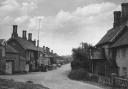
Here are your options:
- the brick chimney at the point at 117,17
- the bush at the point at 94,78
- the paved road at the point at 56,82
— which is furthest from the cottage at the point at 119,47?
the paved road at the point at 56,82

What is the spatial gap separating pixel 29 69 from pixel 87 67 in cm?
2012

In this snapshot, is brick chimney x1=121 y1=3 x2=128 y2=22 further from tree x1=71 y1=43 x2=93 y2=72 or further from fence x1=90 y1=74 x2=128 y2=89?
fence x1=90 y1=74 x2=128 y2=89

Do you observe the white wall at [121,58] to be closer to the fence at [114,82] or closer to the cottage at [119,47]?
the cottage at [119,47]

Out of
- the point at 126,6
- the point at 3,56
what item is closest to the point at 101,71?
the point at 126,6

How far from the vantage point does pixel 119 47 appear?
3228 cm

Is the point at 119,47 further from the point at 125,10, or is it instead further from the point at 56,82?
the point at 56,82

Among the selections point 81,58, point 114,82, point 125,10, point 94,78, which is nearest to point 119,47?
point 94,78

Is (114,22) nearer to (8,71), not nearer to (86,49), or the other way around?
(86,49)

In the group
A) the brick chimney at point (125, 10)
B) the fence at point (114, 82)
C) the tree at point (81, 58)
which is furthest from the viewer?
the tree at point (81, 58)

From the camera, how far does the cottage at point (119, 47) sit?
99.8ft

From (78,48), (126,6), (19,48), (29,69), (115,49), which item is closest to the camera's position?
(115,49)

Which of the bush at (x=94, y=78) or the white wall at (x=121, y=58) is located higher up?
the white wall at (x=121, y=58)

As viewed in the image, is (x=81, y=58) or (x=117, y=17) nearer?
(x=117, y=17)

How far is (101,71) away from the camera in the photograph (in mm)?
38094
